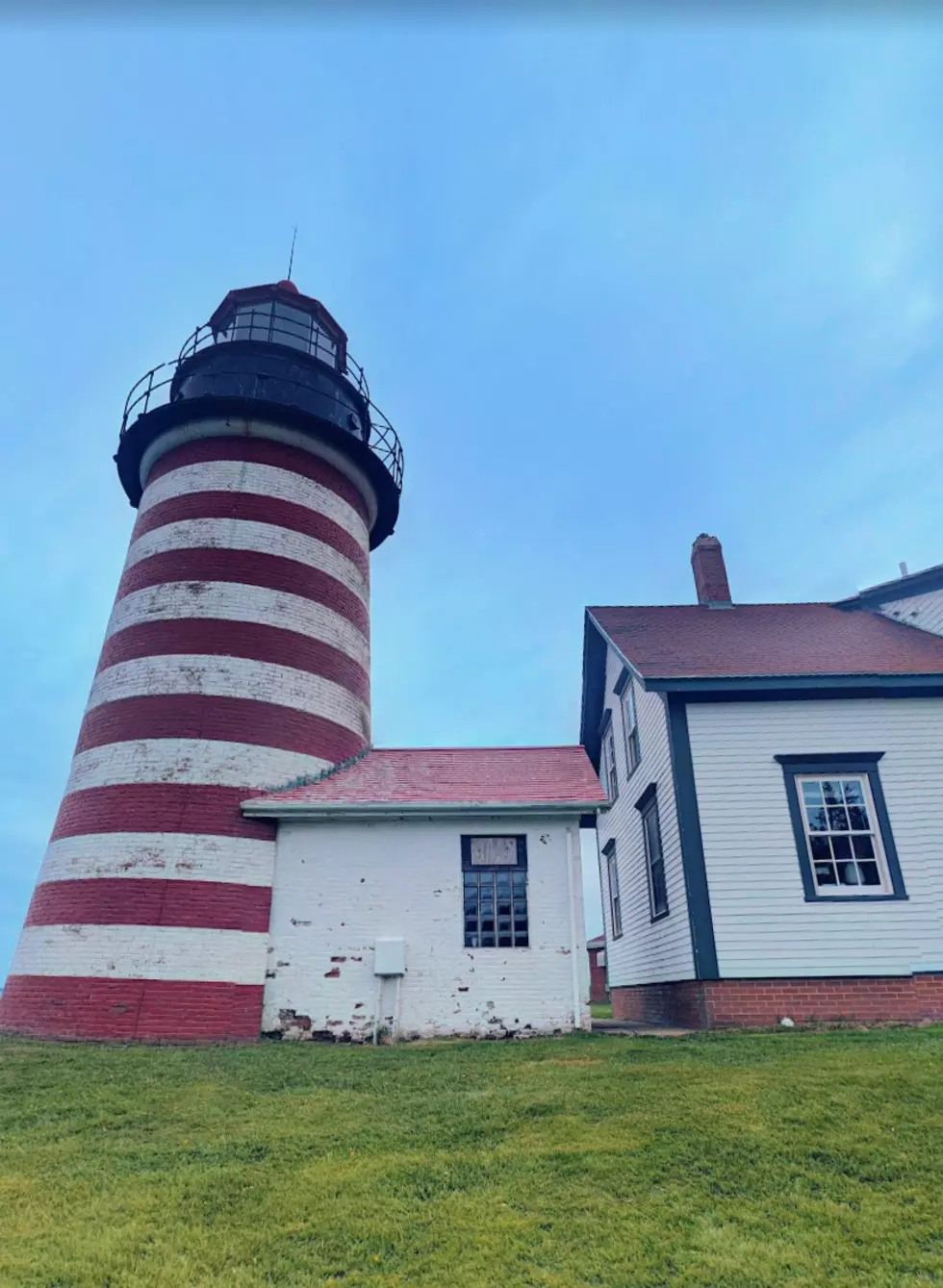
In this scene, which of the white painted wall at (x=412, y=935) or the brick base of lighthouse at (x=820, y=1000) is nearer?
the brick base of lighthouse at (x=820, y=1000)

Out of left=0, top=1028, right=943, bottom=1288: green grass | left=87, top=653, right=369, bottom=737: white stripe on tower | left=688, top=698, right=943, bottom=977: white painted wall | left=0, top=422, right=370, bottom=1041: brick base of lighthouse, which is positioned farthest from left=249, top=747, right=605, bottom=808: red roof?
left=0, top=1028, right=943, bottom=1288: green grass

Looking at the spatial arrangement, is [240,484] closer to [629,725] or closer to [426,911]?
[426,911]

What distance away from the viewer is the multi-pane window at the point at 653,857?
1340 cm

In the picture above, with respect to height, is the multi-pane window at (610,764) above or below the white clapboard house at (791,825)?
above

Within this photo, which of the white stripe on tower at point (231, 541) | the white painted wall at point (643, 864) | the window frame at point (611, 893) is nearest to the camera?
the white painted wall at point (643, 864)

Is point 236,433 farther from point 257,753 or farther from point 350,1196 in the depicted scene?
point 350,1196

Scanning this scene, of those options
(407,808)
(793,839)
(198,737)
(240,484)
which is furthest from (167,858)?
(793,839)

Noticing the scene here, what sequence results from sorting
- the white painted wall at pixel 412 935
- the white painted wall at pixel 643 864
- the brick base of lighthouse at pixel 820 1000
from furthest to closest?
the white painted wall at pixel 643 864, the white painted wall at pixel 412 935, the brick base of lighthouse at pixel 820 1000

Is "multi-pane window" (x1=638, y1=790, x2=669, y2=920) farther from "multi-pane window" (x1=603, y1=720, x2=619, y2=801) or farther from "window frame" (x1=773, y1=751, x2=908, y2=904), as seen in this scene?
"multi-pane window" (x1=603, y1=720, x2=619, y2=801)

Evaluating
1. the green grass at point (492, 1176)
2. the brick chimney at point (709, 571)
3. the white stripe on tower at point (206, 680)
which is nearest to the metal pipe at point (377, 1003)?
the green grass at point (492, 1176)

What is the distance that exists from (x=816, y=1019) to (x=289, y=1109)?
773 centimetres

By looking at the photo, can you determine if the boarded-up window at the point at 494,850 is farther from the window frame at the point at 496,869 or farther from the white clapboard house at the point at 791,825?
the white clapboard house at the point at 791,825

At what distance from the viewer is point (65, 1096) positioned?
7.30m

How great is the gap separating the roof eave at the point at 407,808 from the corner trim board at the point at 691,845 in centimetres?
130
